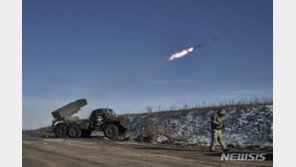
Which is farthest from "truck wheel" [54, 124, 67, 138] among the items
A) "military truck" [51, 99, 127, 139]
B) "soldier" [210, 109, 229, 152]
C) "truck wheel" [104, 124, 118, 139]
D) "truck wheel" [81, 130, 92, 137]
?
"soldier" [210, 109, 229, 152]

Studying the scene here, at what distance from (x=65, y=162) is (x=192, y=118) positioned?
52.6 ft

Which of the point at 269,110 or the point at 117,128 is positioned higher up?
the point at 269,110

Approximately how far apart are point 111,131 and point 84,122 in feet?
10.1

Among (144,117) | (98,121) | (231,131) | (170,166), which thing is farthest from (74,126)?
(170,166)

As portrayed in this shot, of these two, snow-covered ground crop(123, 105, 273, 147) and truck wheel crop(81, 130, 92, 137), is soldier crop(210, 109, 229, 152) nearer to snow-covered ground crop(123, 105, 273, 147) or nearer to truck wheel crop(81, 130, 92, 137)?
snow-covered ground crop(123, 105, 273, 147)

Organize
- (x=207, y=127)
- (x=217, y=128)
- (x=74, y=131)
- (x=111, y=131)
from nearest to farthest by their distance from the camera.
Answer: (x=217, y=128) → (x=111, y=131) → (x=207, y=127) → (x=74, y=131)

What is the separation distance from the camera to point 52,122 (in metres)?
23.4

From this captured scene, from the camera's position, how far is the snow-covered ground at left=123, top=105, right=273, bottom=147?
16.8 metres

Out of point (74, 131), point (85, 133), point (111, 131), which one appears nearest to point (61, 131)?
point (74, 131)

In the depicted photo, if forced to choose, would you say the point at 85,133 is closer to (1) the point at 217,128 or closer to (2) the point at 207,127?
(2) the point at 207,127

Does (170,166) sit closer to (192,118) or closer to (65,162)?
(65,162)

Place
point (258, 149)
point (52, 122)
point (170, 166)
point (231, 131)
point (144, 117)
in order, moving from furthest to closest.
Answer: point (144, 117) < point (52, 122) < point (231, 131) < point (258, 149) < point (170, 166)

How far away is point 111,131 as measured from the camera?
66.5 ft

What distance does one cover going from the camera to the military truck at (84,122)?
67.6 feet
